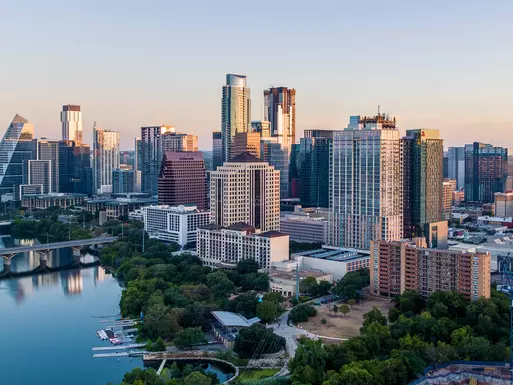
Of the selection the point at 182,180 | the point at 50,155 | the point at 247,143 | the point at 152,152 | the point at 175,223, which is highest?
the point at 247,143

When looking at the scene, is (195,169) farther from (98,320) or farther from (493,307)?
(493,307)

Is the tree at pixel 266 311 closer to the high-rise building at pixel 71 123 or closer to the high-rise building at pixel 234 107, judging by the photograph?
the high-rise building at pixel 234 107

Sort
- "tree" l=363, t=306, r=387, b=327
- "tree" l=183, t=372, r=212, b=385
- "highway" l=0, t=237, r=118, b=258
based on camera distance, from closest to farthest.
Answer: "tree" l=183, t=372, r=212, b=385, "tree" l=363, t=306, r=387, b=327, "highway" l=0, t=237, r=118, b=258

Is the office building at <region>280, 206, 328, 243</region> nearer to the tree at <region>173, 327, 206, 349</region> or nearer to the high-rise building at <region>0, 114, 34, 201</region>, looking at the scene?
the tree at <region>173, 327, 206, 349</region>

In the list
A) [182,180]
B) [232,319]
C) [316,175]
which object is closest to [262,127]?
[316,175]

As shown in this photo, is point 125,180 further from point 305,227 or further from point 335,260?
point 335,260

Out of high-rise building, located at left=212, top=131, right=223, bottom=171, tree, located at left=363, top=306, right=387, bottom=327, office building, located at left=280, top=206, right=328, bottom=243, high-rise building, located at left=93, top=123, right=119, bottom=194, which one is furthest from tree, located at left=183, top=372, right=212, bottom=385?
high-rise building, located at left=93, top=123, right=119, bottom=194
